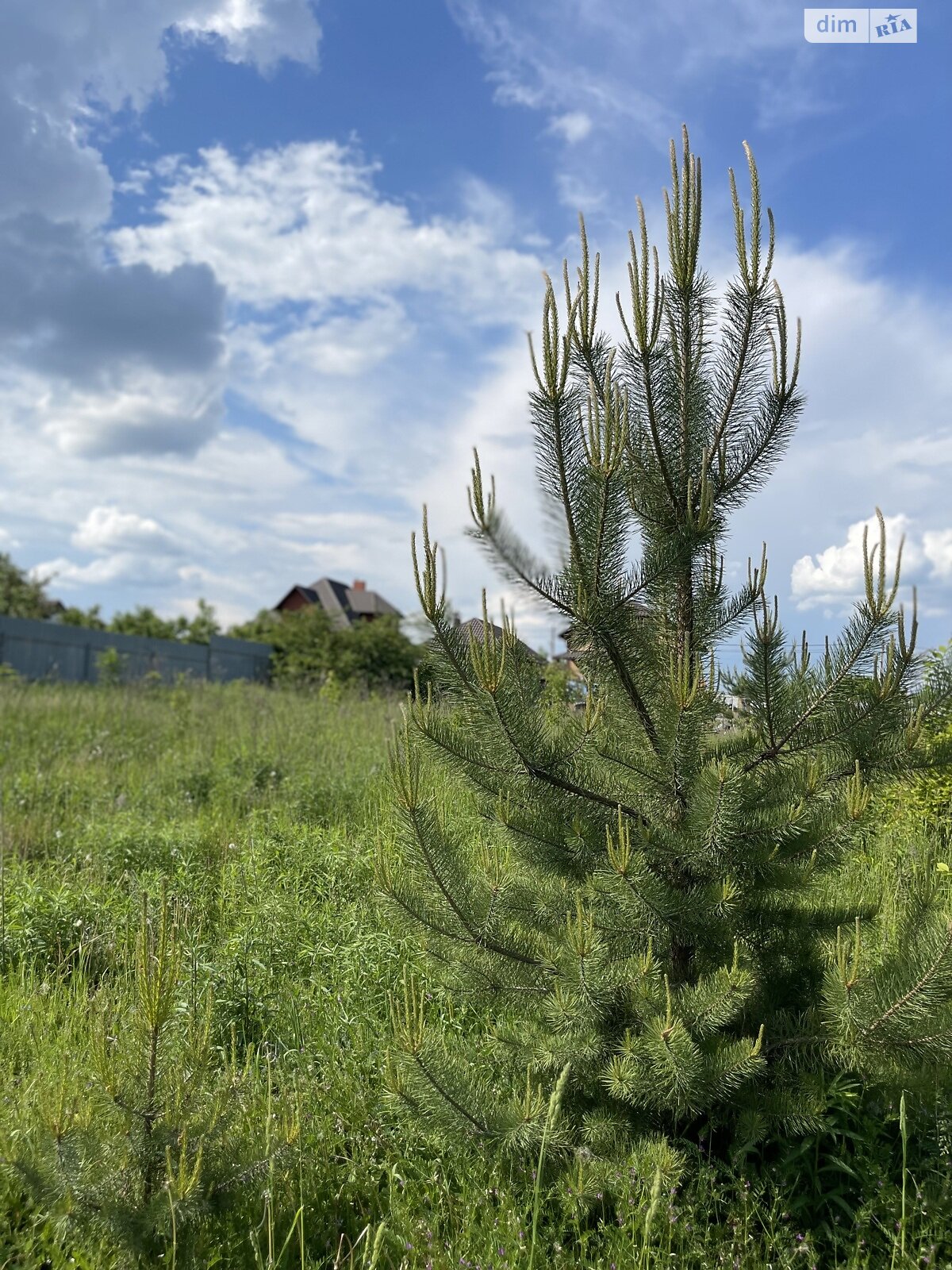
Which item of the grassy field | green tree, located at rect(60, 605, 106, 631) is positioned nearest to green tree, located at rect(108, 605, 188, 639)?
green tree, located at rect(60, 605, 106, 631)

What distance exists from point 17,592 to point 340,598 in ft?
46.0

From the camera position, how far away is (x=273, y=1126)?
300 cm

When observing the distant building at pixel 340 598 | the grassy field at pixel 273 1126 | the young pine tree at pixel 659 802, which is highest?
the distant building at pixel 340 598

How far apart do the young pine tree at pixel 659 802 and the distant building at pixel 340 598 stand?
1476 inches

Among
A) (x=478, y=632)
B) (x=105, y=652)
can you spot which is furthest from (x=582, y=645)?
(x=105, y=652)

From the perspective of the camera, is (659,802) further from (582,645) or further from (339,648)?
(339,648)

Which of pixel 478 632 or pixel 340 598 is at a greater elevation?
pixel 340 598

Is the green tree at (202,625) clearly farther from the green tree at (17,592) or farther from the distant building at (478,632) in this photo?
the distant building at (478,632)

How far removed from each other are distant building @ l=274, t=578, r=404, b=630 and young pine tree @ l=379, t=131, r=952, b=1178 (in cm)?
3750

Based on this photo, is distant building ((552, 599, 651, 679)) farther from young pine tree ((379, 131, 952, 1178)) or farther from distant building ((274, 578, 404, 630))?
distant building ((274, 578, 404, 630))

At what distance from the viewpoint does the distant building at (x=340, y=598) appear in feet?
136

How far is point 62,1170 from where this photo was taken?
2.28m

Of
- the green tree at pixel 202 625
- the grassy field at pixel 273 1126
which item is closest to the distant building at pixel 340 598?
the green tree at pixel 202 625

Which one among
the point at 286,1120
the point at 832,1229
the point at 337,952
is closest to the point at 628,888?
the point at 286,1120
